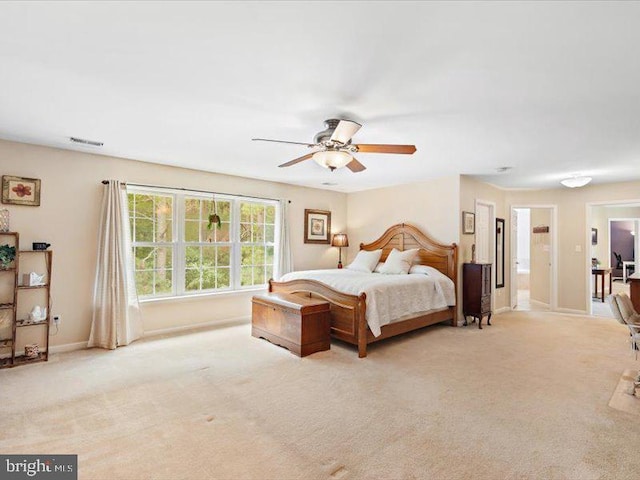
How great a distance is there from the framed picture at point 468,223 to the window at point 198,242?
3123 millimetres

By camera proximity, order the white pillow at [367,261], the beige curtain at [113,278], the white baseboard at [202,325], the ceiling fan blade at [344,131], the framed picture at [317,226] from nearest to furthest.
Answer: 1. the ceiling fan blade at [344,131]
2. the beige curtain at [113,278]
3. the white baseboard at [202,325]
4. the white pillow at [367,261]
5. the framed picture at [317,226]

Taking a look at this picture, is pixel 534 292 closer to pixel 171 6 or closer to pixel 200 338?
pixel 200 338

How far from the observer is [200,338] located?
4.39 metres

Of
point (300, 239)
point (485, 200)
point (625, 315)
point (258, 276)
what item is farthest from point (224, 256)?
point (625, 315)

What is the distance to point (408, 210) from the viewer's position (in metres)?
5.88

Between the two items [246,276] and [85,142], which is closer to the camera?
[85,142]

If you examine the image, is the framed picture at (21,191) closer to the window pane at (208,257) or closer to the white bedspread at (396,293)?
the window pane at (208,257)

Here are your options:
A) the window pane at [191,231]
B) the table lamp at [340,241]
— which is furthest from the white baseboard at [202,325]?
the table lamp at [340,241]

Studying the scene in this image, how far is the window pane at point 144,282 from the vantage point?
4520 mm

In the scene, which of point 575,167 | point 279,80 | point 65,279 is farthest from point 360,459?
point 575,167

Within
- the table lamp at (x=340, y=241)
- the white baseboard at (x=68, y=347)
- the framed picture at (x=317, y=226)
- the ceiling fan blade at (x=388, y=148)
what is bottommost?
the white baseboard at (x=68, y=347)

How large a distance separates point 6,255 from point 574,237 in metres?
8.26

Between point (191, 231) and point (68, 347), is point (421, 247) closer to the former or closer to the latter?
point (191, 231)

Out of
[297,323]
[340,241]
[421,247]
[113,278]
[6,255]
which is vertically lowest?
[297,323]
